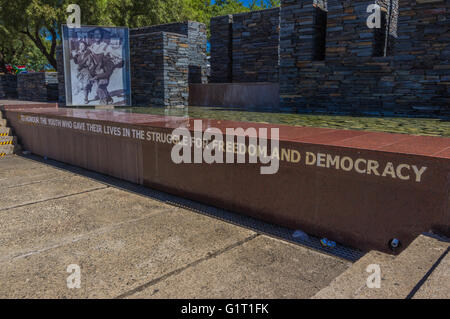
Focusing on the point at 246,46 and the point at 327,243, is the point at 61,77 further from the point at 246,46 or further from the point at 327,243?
the point at 327,243

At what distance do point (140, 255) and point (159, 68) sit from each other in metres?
8.98

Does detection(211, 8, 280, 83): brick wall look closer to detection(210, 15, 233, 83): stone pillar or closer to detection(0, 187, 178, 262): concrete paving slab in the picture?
detection(210, 15, 233, 83): stone pillar

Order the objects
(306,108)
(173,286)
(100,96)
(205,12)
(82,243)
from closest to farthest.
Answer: (173,286), (82,243), (306,108), (100,96), (205,12)

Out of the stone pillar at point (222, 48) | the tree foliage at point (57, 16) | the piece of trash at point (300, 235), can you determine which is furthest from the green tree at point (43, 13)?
the piece of trash at point (300, 235)

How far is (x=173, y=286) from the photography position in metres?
3.04

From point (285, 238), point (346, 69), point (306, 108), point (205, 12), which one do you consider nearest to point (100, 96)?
point (306, 108)

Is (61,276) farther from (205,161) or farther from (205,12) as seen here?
(205,12)

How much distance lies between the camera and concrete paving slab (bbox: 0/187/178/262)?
400 cm

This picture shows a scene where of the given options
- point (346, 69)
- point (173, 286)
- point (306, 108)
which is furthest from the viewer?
point (306, 108)

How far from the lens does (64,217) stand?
473 centimetres

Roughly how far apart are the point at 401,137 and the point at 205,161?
7.67 feet

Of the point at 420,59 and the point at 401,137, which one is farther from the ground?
the point at 420,59

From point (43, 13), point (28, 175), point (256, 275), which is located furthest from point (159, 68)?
point (43, 13)

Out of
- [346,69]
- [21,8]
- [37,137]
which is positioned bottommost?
[37,137]
